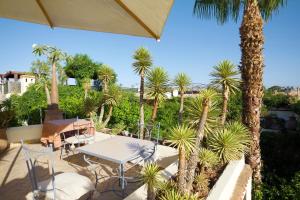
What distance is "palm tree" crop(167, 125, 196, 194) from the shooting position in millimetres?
3207

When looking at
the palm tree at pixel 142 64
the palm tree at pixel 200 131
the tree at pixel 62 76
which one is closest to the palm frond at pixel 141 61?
the palm tree at pixel 142 64

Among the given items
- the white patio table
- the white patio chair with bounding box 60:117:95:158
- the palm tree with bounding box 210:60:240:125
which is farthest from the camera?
the palm tree with bounding box 210:60:240:125

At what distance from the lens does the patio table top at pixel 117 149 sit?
3.90 metres

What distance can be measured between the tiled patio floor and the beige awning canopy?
3294 mm

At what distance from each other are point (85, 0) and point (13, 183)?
4709 mm

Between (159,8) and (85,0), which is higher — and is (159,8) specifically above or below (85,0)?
below

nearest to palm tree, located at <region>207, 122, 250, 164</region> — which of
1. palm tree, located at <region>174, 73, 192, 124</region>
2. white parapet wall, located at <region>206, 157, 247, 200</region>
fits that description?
white parapet wall, located at <region>206, 157, 247, 200</region>

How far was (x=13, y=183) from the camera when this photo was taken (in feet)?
16.5

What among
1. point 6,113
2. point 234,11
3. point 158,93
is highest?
point 234,11

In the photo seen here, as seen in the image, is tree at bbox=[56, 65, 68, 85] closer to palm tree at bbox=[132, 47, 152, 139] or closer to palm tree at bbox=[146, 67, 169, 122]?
palm tree at bbox=[132, 47, 152, 139]

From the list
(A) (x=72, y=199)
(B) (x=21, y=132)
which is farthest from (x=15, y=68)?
(A) (x=72, y=199)

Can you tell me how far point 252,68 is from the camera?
647cm

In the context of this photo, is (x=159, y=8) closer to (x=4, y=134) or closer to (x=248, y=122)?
(x=248, y=122)

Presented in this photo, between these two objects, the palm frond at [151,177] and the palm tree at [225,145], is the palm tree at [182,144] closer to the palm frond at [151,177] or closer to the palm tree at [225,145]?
the palm frond at [151,177]
